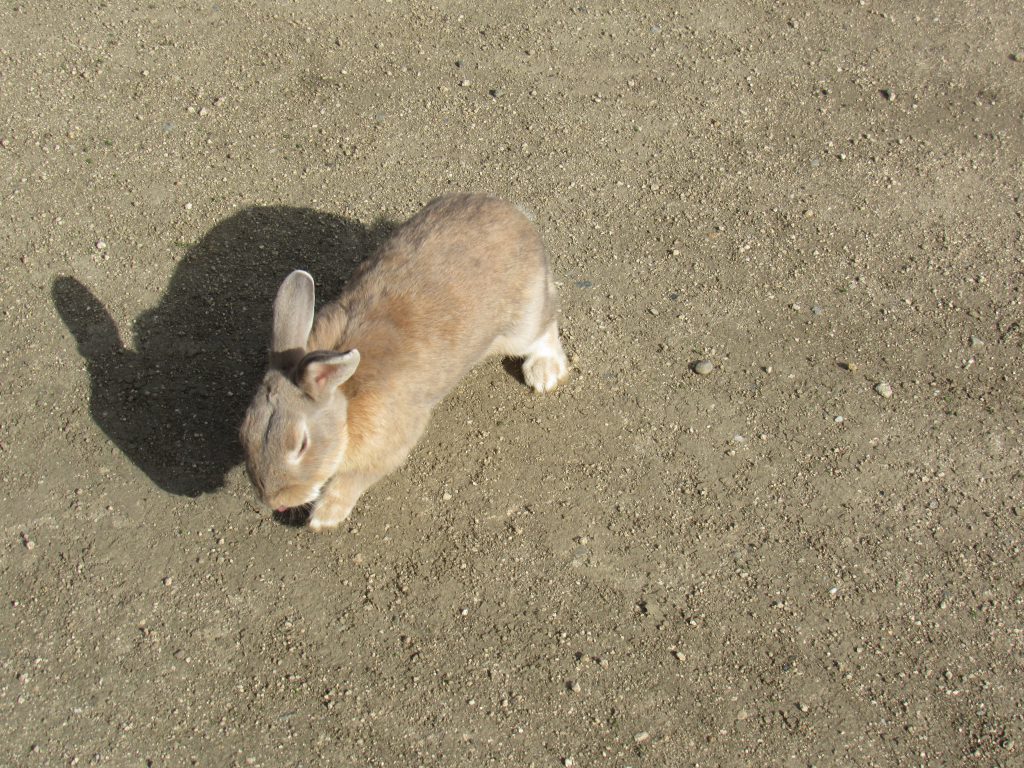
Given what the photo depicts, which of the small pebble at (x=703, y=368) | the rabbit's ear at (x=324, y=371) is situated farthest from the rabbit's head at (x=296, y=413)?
the small pebble at (x=703, y=368)

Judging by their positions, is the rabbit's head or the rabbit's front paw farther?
the rabbit's front paw

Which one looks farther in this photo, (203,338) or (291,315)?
(203,338)

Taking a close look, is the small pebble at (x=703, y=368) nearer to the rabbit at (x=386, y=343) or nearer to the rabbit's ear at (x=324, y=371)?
the rabbit at (x=386, y=343)

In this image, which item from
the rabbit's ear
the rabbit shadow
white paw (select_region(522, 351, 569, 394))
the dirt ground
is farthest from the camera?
white paw (select_region(522, 351, 569, 394))

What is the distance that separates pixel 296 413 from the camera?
4.19m

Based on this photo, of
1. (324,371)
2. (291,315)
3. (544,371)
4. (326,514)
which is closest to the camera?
(324,371)

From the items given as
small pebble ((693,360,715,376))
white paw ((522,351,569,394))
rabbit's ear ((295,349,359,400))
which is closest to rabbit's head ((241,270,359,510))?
rabbit's ear ((295,349,359,400))

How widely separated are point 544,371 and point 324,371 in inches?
62.6

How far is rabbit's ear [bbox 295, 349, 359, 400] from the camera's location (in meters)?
4.01

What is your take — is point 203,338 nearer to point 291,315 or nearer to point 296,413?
point 291,315

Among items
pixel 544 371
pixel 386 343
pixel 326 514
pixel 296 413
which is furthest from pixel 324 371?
pixel 544 371

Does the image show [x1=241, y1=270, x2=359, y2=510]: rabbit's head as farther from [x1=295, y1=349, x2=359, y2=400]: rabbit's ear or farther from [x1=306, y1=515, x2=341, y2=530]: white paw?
[x1=306, y1=515, x2=341, y2=530]: white paw

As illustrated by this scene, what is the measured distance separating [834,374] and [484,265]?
206cm

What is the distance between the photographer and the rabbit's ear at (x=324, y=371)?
4.01m
